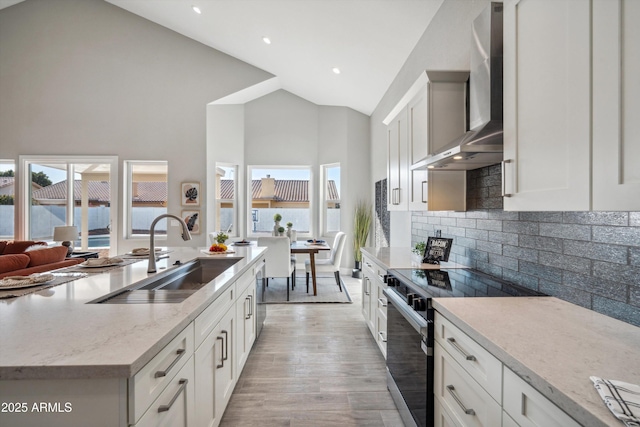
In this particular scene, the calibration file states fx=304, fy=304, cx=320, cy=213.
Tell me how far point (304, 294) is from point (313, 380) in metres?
2.37

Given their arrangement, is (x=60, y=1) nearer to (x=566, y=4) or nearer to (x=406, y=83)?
(x=406, y=83)

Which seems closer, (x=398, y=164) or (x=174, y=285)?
(x=174, y=285)

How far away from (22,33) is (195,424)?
24.8ft

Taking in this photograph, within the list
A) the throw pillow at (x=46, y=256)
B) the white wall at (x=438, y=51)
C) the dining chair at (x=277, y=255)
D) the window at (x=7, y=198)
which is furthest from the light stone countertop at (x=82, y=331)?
the window at (x=7, y=198)

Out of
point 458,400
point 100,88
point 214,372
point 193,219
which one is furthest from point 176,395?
point 100,88

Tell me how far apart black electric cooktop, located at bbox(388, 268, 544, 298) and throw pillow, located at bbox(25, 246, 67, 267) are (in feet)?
12.4

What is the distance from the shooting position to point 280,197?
682 cm

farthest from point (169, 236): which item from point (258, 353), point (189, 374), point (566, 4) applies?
point (566, 4)

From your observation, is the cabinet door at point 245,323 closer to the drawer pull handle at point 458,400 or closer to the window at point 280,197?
the drawer pull handle at point 458,400

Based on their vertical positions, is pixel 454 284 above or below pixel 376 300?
above

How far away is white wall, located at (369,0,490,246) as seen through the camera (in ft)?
7.68

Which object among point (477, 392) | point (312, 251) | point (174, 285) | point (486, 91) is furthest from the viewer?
point (312, 251)

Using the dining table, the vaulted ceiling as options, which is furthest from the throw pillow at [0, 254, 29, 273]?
the vaulted ceiling

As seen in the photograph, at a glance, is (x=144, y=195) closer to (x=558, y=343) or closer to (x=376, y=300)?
(x=376, y=300)
